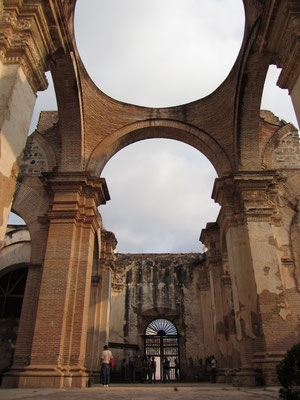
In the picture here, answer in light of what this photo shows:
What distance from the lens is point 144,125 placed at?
406 inches

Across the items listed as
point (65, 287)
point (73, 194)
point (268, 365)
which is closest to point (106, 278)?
point (73, 194)

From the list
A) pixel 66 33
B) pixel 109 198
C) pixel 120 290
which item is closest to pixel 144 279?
pixel 120 290

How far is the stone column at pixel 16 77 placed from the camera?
4.01 m

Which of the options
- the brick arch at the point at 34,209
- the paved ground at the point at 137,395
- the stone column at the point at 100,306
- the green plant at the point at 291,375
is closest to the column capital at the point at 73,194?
the brick arch at the point at 34,209

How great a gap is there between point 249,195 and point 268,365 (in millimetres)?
3777

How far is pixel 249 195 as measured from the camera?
28.4 feet

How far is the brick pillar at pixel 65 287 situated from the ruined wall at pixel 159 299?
8.18 metres

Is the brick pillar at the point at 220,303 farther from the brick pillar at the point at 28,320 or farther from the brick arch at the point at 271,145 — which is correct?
the brick pillar at the point at 28,320

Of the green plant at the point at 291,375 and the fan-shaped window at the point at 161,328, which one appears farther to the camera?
the fan-shaped window at the point at 161,328

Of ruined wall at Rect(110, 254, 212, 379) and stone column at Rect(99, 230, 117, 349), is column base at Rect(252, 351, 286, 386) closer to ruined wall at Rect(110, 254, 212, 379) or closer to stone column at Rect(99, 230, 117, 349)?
stone column at Rect(99, 230, 117, 349)

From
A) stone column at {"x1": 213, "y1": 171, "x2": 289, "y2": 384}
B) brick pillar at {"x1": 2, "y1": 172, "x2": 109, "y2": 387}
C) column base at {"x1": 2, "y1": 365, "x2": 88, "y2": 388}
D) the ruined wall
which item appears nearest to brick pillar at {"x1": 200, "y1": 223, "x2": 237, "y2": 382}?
stone column at {"x1": 213, "y1": 171, "x2": 289, "y2": 384}

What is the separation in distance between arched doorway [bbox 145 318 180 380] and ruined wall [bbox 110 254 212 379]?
0.46 metres

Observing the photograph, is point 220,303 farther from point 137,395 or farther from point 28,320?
point 137,395

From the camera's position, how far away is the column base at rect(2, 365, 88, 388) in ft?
21.7
